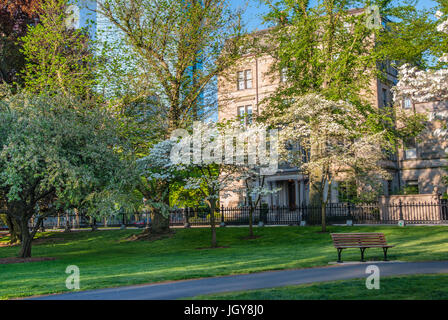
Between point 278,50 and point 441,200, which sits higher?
point 278,50

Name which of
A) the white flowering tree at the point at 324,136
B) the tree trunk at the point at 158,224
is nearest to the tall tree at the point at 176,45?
the tree trunk at the point at 158,224

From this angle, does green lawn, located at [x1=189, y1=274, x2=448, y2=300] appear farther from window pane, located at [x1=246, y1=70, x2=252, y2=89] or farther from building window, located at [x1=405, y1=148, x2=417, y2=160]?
window pane, located at [x1=246, y1=70, x2=252, y2=89]

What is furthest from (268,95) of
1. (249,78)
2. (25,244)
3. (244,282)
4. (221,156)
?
(244,282)

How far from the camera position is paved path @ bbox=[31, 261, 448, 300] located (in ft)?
34.7

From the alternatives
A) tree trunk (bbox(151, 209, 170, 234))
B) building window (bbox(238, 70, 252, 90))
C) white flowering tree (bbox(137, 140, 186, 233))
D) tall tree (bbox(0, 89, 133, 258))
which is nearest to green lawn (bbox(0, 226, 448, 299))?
tree trunk (bbox(151, 209, 170, 234))

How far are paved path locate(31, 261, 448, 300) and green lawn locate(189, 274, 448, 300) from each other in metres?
0.80

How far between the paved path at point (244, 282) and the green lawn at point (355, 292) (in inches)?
31.3

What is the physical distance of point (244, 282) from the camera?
38.9 feet

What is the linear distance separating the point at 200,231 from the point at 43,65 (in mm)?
13809

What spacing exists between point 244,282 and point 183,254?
38.7 ft
